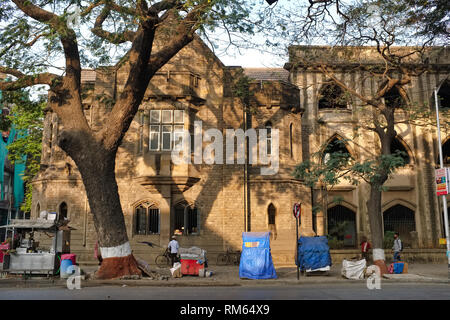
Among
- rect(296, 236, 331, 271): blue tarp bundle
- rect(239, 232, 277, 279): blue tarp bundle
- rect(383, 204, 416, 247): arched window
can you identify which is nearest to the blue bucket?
rect(239, 232, 277, 279): blue tarp bundle

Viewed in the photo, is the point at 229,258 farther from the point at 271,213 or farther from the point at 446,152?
the point at 446,152

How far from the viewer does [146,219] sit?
20.0m

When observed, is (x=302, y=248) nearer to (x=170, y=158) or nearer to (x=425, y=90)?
(x=170, y=158)

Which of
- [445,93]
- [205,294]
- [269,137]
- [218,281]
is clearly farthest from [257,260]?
[445,93]

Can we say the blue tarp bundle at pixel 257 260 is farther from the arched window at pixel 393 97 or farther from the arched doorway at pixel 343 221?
the arched window at pixel 393 97

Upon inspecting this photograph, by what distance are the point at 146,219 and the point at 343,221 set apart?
11.3 meters

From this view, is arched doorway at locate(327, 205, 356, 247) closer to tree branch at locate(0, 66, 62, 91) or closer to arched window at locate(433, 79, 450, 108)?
arched window at locate(433, 79, 450, 108)

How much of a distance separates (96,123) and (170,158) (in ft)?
15.3

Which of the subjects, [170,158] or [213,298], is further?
[170,158]

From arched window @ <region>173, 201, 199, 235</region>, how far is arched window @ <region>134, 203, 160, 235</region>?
92 cm

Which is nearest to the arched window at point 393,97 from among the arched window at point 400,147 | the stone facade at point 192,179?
the arched window at point 400,147

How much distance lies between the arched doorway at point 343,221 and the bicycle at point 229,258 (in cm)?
669

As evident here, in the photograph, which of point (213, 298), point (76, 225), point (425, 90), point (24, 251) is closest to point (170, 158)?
point (76, 225)

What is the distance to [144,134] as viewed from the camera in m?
19.9
